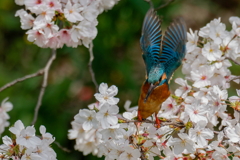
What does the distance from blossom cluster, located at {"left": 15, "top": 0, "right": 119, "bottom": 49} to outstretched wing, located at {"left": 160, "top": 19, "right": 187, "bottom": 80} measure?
0.44m

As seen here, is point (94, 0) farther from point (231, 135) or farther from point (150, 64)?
point (231, 135)

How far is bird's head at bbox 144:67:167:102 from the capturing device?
2.01m

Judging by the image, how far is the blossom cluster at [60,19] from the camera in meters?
1.99

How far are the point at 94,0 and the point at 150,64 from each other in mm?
465

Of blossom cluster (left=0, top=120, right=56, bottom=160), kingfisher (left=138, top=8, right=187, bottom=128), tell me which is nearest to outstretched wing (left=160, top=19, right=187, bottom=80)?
kingfisher (left=138, top=8, right=187, bottom=128)

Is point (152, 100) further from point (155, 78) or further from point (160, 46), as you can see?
point (160, 46)

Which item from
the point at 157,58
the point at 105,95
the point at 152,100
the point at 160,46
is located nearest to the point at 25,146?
the point at 105,95

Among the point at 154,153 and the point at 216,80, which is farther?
the point at 216,80

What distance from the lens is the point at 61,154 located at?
372 cm

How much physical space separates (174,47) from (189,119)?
517 mm

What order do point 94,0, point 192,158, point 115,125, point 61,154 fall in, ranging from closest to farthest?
1. point 115,125
2. point 192,158
3. point 94,0
4. point 61,154

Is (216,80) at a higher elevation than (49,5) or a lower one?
lower

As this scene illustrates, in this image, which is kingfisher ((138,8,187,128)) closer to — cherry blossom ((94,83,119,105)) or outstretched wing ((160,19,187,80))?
outstretched wing ((160,19,187,80))

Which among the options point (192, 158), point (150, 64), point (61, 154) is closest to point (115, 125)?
point (192, 158)
